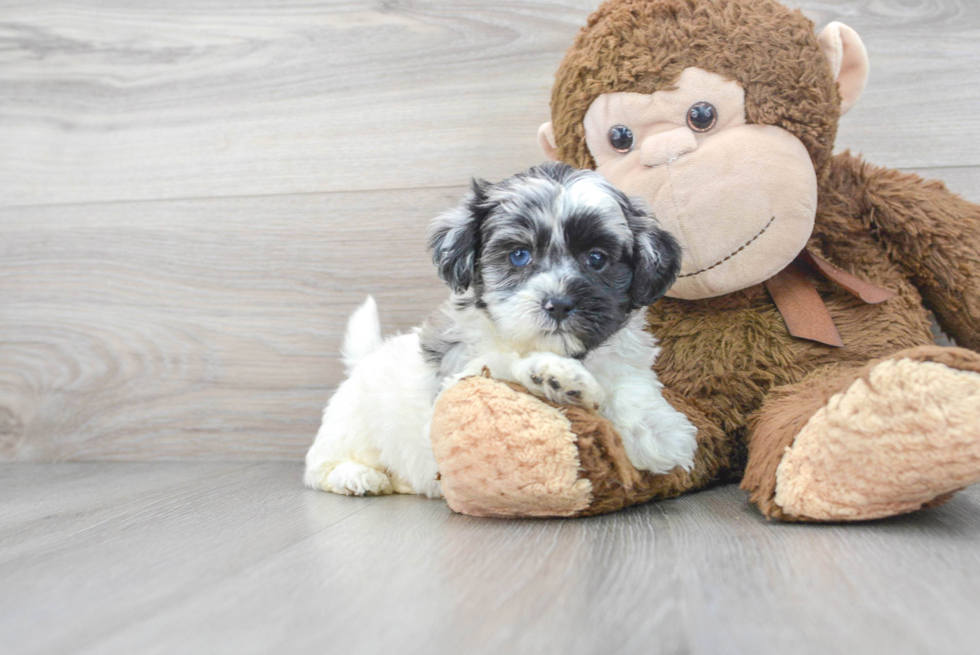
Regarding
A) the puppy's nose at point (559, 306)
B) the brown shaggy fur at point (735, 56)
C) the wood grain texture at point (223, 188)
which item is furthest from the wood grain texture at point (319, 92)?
the puppy's nose at point (559, 306)

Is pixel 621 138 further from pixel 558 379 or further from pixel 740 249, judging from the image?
pixel 558 379

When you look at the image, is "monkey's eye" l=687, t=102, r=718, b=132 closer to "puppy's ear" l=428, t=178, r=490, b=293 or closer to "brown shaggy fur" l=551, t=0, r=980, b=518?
"brown shaggy fur" l=551, t=0, r=980, b=518

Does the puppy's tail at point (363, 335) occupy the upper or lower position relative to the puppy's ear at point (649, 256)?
lower

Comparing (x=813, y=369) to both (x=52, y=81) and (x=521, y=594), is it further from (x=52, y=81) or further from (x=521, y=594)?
(x=52, y=81)

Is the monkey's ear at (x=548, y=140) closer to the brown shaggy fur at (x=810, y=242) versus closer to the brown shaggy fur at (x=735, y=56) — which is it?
the brown shaggy fur at (x=810, y=242)

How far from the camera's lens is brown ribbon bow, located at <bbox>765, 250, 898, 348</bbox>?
4.71 ft

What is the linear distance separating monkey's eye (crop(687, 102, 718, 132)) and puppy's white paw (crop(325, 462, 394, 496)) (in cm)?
93

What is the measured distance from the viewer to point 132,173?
2.16 m

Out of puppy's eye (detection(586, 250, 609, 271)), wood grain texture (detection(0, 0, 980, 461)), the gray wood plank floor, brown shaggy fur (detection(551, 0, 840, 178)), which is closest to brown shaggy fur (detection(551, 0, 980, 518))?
brown shaggy fur (detection(551, 0, 840, 178))

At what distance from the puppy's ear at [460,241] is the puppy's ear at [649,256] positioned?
0.83ft

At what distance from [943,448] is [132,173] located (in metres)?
2.07

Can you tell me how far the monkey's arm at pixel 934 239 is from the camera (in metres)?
1.47

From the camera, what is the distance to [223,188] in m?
2.11

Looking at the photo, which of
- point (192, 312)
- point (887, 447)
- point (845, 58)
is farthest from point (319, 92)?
point (887, 447)
